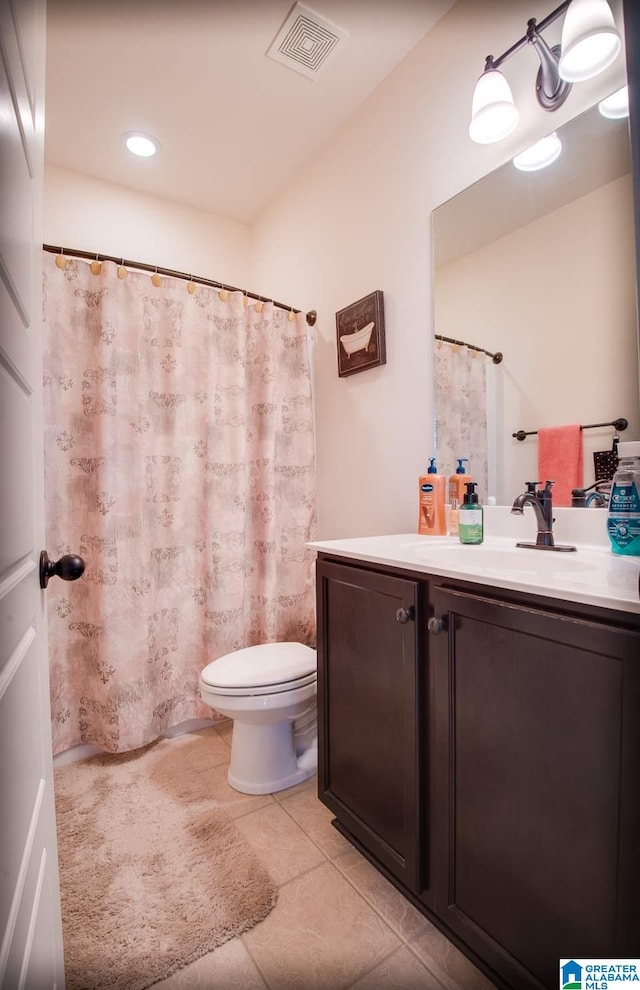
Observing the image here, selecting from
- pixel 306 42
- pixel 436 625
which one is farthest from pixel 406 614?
pixel 306 42

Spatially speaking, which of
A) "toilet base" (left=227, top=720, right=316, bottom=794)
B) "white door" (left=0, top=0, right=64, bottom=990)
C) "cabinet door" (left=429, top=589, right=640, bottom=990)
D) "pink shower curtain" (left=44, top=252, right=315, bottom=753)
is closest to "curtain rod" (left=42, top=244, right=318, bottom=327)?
"pink shower curtain" (left=44, top=252, right=315, bottom=753)

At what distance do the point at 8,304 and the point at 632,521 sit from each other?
1259mm

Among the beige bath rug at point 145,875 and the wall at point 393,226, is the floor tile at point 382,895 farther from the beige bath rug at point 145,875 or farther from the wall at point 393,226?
the wall at point 393,226

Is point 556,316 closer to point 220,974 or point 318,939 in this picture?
→ point 318,939

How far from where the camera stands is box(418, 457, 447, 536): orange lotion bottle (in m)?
1.51

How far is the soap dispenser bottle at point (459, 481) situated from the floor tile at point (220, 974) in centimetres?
132

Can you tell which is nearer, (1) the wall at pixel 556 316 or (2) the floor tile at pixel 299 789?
(1) the wall at pixel 556 316

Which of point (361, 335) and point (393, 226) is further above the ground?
point (393, 226)

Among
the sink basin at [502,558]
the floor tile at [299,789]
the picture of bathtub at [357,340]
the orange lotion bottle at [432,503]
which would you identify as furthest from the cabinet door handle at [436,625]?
the picture of bathtub at [357,340]

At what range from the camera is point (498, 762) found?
0.82 m

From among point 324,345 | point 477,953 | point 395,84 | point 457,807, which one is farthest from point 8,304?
point 395,84

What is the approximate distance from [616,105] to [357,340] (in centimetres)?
104

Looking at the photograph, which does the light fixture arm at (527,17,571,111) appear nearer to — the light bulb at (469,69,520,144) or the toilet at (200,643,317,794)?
the light bulb at (469,69,520,144)

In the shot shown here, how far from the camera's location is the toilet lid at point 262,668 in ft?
4.89
